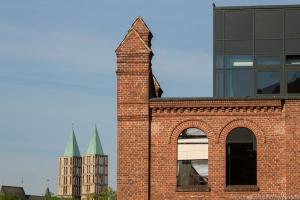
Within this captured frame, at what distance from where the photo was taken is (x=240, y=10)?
36.6 metres

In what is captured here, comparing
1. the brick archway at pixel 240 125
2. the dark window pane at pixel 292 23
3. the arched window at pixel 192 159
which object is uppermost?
the dark window pane at pixel 292 23

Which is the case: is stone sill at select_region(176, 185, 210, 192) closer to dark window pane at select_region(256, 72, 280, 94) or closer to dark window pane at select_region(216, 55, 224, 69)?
dark window pane at select_region(256, 72, 280, 94)

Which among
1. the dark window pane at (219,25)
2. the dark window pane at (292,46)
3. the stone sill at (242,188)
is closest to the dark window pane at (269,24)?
the dark window pane at (292,46)

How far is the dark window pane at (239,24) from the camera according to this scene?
3619cm

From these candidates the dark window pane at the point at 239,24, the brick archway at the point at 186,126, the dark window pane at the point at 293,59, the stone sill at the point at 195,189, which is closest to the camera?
the stone sill at the point at 195,189

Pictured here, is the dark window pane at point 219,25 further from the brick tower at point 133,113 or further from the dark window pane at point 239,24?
the brick tower at point 133,113

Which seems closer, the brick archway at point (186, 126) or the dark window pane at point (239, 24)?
the brick archway at point (186, 126)

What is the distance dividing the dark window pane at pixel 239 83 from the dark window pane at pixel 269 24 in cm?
182

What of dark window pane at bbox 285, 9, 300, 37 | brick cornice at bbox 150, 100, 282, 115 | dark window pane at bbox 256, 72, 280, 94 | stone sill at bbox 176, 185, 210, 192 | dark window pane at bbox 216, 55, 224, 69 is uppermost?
dark window pane at bbox 285, 9, 300, 37

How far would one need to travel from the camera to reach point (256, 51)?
35781 mm

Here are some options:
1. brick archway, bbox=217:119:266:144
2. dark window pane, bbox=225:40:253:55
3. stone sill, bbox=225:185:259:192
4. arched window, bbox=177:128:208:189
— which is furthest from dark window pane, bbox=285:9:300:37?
stone sill, bbox=225:185:259:192

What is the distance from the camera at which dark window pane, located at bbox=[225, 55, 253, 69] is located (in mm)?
35781

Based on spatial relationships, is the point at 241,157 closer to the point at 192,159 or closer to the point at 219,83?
the point at 192,159

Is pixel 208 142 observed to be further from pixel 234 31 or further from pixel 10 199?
pixel 10 199
